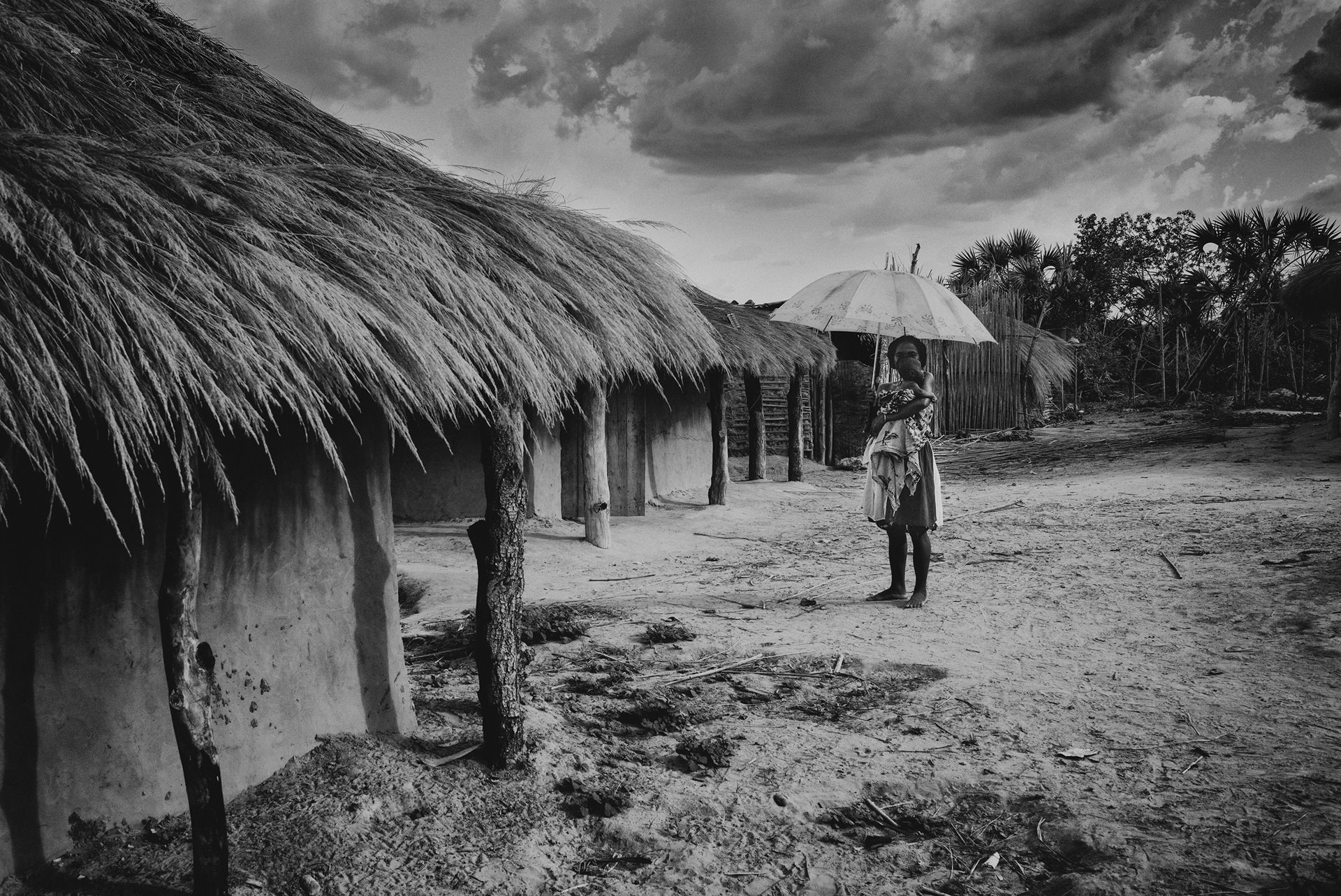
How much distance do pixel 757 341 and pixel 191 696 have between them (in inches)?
380

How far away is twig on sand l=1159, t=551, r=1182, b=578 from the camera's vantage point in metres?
5.81

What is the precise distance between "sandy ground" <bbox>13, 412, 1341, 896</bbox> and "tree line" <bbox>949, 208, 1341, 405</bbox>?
47.1 ft

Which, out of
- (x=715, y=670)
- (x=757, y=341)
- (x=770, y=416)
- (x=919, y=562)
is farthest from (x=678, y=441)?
(x=715, y=670)

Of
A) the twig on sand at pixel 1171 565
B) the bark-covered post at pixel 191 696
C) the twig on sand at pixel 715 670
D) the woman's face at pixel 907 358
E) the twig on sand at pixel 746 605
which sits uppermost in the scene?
the woman's face at pixel 907 358

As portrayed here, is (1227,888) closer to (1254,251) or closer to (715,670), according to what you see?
(715,670)

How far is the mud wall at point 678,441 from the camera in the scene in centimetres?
1120

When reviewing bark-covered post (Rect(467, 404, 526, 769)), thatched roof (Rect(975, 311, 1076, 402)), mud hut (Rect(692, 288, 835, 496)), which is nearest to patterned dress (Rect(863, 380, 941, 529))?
bark-covered post (Rect(467, 404, 526, 769))

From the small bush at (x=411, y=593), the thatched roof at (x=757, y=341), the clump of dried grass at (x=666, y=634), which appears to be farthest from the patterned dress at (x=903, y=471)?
the thatched roof at (x=757, y=341)

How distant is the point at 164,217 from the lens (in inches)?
84.0

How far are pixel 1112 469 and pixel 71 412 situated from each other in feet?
39.9

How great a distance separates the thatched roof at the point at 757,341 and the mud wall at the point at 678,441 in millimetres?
859

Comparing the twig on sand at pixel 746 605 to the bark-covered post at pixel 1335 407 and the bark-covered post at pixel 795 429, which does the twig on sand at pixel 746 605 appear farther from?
the bark-covered post at pixel 1335 407

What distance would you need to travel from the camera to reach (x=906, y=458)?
508cm

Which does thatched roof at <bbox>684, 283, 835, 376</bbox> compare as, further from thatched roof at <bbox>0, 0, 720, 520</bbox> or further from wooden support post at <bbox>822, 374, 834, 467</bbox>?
thatched roof at <bbox>0, 0, 720, 520</bbox>
